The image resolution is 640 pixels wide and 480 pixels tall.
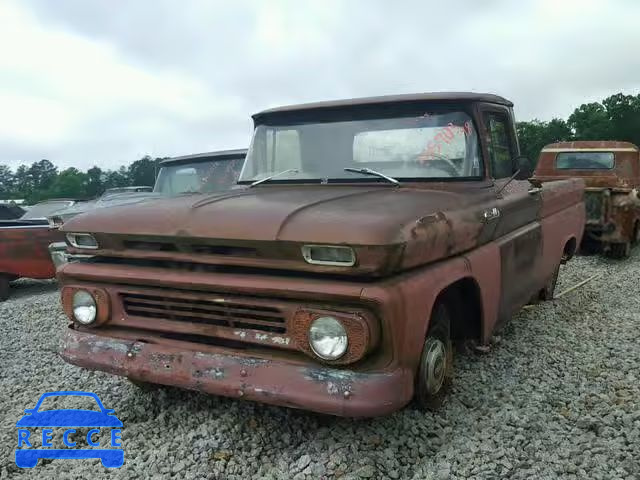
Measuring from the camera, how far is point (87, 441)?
3.15 metres

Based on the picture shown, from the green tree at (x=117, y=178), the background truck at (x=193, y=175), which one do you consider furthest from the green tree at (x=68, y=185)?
the background truck at (x=193, y=175)

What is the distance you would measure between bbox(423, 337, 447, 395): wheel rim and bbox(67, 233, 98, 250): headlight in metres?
1.90

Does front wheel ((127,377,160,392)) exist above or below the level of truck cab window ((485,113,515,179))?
below

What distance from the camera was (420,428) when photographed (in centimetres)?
309

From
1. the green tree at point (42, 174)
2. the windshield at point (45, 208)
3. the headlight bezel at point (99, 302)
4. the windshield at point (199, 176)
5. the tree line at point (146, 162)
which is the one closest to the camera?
the headlight bezel at point (99, 302)

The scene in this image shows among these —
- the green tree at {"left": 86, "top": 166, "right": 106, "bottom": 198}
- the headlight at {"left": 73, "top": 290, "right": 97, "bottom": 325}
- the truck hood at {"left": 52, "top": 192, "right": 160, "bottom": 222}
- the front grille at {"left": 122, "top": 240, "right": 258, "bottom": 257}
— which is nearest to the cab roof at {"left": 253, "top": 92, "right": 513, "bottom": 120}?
the front grille at {"left": 122, "top": 240, "right": 258, "bottom": 257}

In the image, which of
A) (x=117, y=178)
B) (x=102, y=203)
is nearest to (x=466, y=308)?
(x=102, y=203)

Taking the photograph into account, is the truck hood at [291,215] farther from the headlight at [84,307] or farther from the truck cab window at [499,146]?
the truck cab window at [499,146]

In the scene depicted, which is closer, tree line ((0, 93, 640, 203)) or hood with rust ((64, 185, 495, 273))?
hood with rust ((64, 185, 495, 273))

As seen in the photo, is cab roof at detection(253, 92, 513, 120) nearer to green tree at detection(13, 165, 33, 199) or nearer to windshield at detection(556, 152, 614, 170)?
windshield at detection(556, 152, 614, 170)

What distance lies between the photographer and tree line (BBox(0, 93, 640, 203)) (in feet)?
94.3

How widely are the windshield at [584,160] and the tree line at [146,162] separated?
58.7ft

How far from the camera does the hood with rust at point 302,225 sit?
2.54 meters

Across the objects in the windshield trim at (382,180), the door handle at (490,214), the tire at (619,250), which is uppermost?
the windshield trim at (382,180)
